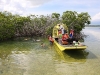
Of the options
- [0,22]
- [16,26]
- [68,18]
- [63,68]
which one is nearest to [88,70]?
[63,68]

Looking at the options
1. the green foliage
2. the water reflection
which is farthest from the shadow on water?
the green foliage

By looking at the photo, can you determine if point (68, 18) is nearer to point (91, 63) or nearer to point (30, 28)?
point (30, 28)

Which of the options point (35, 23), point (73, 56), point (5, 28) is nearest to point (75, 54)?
point (73, 56)

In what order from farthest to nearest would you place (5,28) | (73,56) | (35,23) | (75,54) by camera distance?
(35,23) → (5,28) → (75,54) → (73,56)

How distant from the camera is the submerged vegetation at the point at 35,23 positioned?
75.9 ft

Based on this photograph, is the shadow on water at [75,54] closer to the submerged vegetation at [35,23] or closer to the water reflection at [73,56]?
the water reflection at [73,56]

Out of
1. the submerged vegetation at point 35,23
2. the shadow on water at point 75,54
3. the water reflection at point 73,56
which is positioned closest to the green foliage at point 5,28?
the submerged vegetation at point 35,23

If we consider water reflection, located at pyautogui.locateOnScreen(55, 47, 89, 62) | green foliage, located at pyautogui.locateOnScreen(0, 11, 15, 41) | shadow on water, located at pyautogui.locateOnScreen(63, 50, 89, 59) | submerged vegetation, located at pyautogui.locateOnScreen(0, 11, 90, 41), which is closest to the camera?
water reflection, located at pyautogui.locateOnScreen(55, 47, 89, 62)

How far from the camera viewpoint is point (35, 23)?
3064cm

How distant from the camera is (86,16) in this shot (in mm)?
26906

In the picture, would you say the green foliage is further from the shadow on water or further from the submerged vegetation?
the shadow on water

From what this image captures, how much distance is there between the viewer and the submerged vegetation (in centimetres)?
2315

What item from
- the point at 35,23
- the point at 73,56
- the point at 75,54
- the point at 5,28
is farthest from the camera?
the point at 35,23

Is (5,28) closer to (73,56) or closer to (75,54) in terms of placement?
(75,54)
